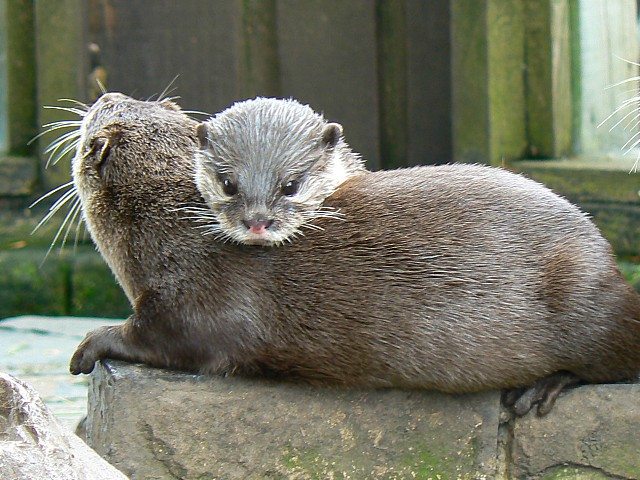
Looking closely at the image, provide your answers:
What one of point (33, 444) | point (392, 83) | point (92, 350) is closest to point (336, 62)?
point (392, 83)

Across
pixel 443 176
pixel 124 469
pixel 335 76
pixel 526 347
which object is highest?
pixel 335 76

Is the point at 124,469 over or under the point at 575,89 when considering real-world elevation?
under

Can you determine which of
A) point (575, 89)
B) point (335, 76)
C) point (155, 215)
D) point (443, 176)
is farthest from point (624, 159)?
point (155, 215)

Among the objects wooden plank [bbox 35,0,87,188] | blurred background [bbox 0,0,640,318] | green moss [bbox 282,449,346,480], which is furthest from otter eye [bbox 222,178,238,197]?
wooden plank [bbox 35,0,87,188]

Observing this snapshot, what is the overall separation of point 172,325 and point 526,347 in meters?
1.18

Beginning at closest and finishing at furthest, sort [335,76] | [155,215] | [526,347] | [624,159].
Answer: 1. [526,347]
2. [155,215]
3. [624,159]
4. [335,76]

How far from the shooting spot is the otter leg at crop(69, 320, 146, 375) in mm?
4070

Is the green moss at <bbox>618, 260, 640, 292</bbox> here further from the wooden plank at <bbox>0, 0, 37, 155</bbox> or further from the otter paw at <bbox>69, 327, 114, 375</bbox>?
the wooden plank at <bbox>0, 0, 37, 155</bbox>

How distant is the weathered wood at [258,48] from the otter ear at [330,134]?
3.99m

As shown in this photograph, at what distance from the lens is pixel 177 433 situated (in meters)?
3.98

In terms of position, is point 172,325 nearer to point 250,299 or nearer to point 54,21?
point 250,299

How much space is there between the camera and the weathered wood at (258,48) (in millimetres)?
8156

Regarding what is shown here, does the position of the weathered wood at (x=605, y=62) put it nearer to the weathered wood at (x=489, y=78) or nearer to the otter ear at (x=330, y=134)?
the weathered wood at (x=489, y=78)

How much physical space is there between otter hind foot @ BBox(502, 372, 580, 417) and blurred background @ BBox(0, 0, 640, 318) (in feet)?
9.73
